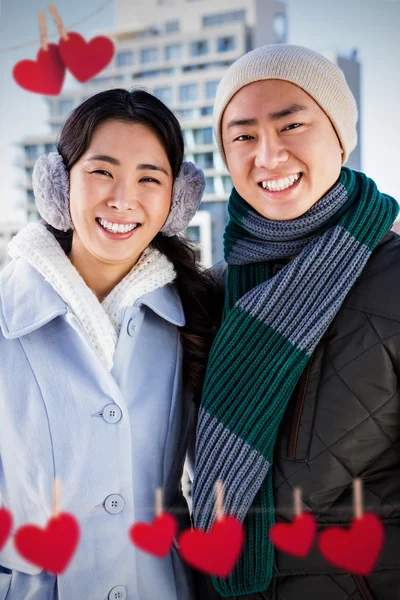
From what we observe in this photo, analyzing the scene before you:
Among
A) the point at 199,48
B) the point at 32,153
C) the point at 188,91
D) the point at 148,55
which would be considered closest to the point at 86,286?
the point at 32,153

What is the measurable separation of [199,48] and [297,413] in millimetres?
19187

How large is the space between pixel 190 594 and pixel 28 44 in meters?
1.31

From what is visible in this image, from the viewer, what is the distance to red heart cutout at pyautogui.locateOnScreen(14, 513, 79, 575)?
1.03 meters

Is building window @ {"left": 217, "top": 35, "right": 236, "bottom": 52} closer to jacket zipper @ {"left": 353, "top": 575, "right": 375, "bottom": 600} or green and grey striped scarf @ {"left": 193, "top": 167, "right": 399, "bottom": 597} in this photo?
green and grey striped scarf @ {"left": 193, "top": 167, "right": 399, "bottom": 597}

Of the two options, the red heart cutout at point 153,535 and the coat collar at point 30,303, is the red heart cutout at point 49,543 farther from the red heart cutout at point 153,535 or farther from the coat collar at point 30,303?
the coat collar at point 30,303

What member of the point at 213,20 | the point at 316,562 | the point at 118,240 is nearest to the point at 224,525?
the point at 316,562

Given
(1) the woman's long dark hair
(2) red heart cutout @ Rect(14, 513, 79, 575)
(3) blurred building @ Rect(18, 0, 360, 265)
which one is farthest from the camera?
(3) blurred building @ Rect(18, 0, 360, 265)

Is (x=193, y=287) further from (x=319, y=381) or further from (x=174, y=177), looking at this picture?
(x=319, y=381)

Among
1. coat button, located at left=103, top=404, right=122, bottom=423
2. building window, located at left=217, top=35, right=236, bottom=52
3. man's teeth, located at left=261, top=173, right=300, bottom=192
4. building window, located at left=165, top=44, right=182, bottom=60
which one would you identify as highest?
building window, located at left=217, top=35, right=236, bottom=52

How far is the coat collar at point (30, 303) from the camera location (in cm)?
141

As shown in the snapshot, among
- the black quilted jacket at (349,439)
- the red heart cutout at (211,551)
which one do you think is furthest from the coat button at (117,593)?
the red heart cutout at (211,551)

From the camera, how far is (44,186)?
157cm

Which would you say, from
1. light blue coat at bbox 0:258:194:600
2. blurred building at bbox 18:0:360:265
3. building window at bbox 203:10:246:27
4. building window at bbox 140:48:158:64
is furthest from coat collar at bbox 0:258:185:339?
building window at bbox 203:10:246:27

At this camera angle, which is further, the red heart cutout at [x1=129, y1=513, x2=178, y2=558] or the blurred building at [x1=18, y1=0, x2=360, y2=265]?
the blurred building at [x1=18, y1=0, x2=360, y2=265]
